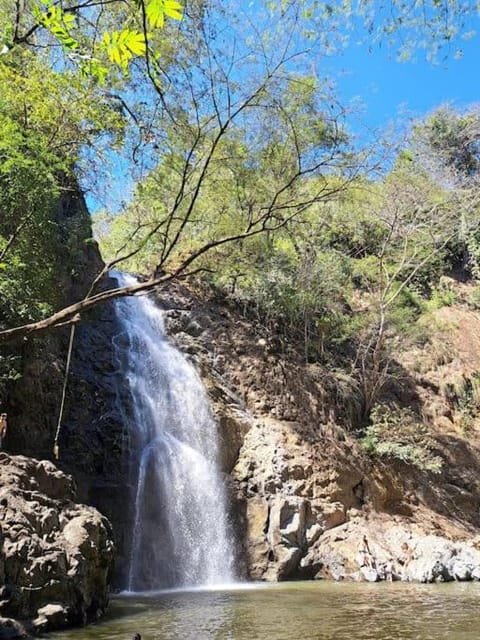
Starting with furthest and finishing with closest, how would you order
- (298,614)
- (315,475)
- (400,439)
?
(400,439) → (315,475) → (298,614)

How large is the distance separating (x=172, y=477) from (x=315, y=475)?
11.3ft

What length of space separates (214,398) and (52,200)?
6.40m

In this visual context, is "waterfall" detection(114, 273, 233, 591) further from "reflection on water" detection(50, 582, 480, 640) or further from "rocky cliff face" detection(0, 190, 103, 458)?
"rocky cliff face" detection(0, 190, 103, 458)

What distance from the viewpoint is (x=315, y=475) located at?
548 inches

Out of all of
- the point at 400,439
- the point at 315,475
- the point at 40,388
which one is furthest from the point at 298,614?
the point at 400,439

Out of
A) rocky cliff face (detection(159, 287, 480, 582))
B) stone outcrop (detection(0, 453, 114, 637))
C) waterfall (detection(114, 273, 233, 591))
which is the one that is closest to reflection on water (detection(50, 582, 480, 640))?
stone outcrop (detection(0, 453, 114, 637))

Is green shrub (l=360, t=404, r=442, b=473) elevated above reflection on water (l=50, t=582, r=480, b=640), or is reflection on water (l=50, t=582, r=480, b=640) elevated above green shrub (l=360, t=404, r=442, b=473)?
green shrub (l=360, t=404, r=442, b=473)

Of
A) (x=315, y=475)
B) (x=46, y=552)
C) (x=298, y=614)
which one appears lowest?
(x=298, y=614)

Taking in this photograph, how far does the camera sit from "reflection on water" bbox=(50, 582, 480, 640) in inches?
261

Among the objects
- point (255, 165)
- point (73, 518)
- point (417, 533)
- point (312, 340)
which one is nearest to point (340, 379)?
point (312, 340)

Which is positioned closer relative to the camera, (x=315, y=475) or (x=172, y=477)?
(x=172, y=477)

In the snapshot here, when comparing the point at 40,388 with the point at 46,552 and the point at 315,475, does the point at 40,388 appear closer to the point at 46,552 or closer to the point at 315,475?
the point at 46,552

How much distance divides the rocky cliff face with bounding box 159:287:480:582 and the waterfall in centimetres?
49

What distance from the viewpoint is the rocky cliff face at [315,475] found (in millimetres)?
12320
